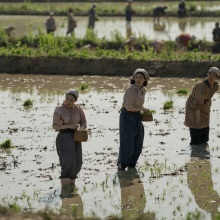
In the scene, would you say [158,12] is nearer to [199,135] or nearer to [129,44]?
[129,44]

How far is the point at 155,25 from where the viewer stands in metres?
34.3

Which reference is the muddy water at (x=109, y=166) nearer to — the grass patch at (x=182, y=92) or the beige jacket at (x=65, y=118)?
the grass patch at (x=182, y=92)

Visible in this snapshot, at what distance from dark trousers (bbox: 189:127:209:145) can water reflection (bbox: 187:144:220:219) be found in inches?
3.3

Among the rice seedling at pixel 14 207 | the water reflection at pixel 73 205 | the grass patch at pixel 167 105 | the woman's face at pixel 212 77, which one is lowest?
the water reflection at pixel 73 205

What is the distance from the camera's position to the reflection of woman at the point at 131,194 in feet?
35.9

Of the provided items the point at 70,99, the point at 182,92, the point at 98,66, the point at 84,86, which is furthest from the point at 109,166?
the point at 98,66

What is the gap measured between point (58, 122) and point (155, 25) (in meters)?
22.6

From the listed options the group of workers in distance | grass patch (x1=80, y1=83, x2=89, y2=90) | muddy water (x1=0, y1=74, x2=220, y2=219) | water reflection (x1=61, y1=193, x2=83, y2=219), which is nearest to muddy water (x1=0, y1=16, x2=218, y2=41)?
the group of workers in distance

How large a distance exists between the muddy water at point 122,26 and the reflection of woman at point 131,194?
16.5m

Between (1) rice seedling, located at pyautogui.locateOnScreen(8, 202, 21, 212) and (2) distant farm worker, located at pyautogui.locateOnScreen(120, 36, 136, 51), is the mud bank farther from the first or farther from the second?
(1) rice seedling, located at pyautogui.locateOnScreen(8, 202, 21, 212)

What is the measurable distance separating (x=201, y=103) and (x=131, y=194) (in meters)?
2.96

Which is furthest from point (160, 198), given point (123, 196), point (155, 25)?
point (155, 25)

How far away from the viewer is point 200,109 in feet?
47.4

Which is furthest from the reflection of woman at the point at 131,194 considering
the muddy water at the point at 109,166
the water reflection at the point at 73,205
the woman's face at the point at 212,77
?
the woman's face at the point at 212,77
